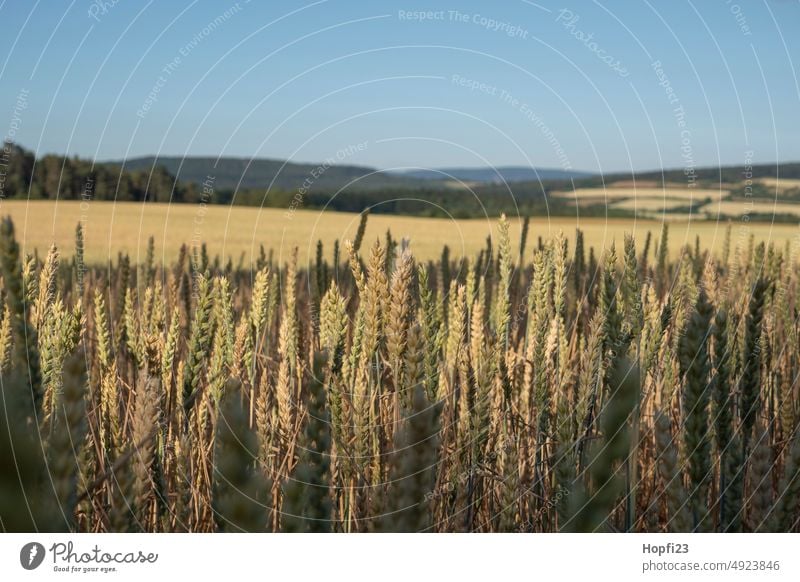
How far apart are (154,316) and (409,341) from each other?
3.00 ft

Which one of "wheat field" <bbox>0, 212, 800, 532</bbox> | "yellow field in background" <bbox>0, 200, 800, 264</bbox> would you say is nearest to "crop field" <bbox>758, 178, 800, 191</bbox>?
"wheat field" <bbox>0, 212, 800, 532</bbox>

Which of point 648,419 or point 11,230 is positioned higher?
point 11,230

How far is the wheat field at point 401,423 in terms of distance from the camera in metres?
1.14

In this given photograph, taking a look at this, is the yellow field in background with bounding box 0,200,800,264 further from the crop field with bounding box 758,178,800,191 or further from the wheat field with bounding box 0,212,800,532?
the wheat field with bounding box 0,212,800,532

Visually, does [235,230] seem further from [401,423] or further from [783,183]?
[401,423]

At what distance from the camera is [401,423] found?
1.94 m

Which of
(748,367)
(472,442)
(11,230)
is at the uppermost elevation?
(11,230)

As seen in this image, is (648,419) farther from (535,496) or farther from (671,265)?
(671,265)
